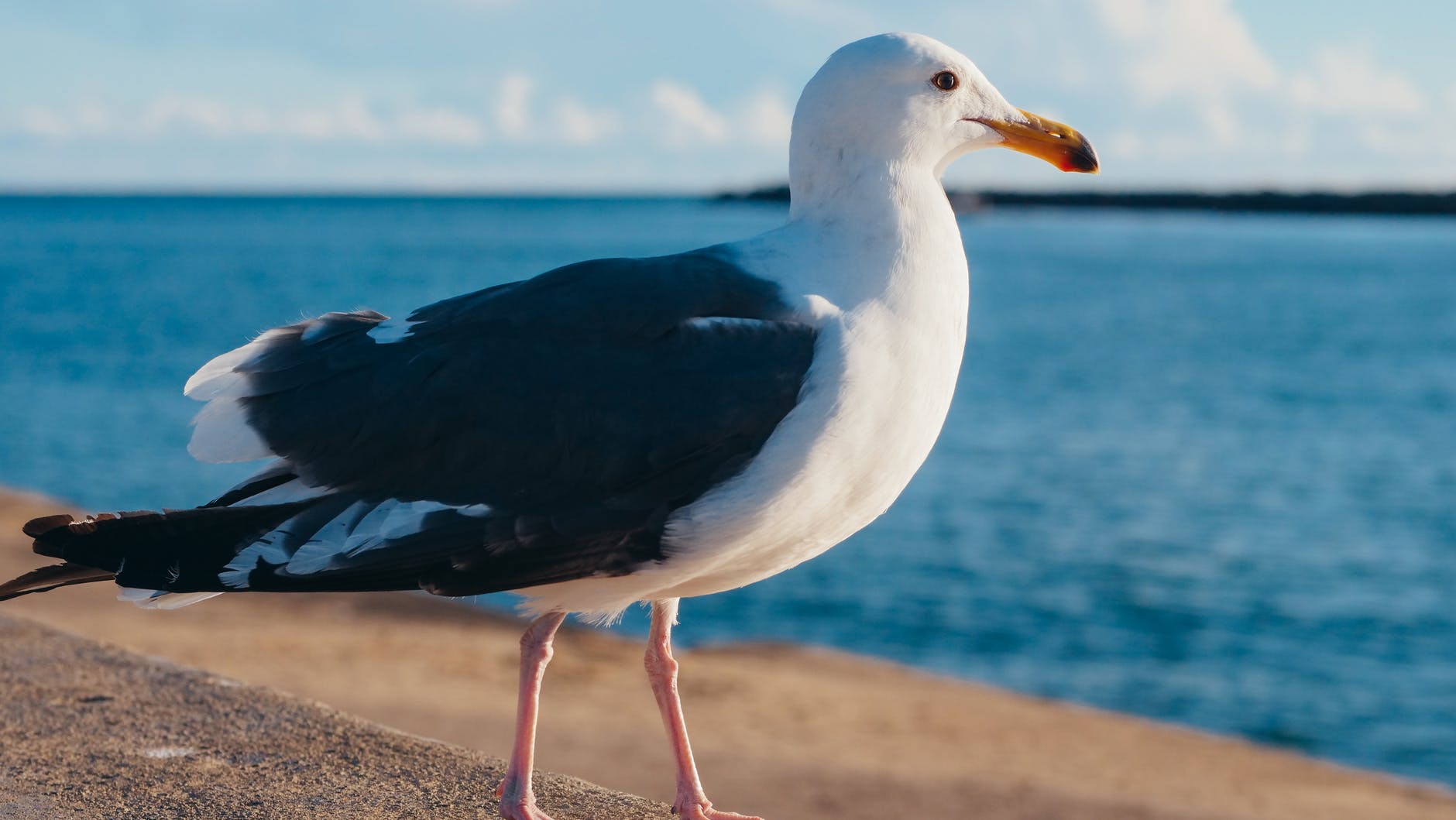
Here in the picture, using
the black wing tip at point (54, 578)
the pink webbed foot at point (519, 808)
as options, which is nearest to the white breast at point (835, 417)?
the pink webbed foot at point (519, 808)

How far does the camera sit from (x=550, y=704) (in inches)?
419

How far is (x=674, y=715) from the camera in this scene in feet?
12.7

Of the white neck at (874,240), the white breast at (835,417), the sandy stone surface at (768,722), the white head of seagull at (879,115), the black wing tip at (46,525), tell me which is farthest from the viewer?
the sandy stone surface at (768,722)

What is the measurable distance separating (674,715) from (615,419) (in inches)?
40.1

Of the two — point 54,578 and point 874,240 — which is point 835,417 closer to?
point 874,240

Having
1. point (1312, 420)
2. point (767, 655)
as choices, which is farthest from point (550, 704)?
point (1312, 420)

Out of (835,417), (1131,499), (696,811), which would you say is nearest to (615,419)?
(835,417)

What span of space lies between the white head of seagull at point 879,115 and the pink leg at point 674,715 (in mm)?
1182

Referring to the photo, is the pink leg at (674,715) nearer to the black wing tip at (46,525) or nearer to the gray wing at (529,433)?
the gray wing at (529,433)

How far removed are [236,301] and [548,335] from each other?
66.4m

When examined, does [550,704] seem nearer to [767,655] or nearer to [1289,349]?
[767,655]

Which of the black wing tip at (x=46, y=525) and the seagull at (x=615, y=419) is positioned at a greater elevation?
the seagull at (x=615, y=419)

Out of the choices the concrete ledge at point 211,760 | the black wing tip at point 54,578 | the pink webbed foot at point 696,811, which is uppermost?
the black wing tip at point 54,578

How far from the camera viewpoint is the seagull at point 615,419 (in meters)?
3.19
